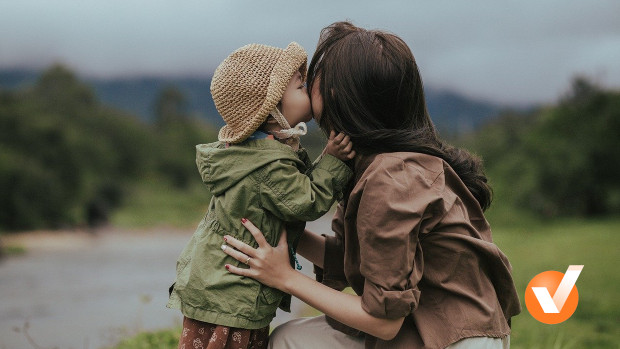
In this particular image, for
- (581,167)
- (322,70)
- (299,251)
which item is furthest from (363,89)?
(581,167)

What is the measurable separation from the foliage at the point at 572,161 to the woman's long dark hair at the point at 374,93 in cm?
1926

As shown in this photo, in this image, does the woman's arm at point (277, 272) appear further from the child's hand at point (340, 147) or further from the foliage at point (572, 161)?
the foliage at point (572, 161)

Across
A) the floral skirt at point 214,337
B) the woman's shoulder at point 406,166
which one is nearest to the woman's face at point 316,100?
the woman's shoulder at point 406,166

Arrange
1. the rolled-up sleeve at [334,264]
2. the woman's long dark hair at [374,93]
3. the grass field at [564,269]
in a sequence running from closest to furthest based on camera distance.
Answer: the woman's long dark hair at [374,93] → the rolled-up sleeve at [334,264] → the grass field at [564,269]

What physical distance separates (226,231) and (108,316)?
9714mm

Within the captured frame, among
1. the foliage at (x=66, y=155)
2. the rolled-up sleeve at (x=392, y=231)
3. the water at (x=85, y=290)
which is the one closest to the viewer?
the rolled-up sleeve at (x=392, y=231)

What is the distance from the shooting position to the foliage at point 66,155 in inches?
1068

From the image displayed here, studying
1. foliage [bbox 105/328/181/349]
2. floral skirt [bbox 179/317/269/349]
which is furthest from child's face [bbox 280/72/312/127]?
foliage [bbox 105/328/181/349]

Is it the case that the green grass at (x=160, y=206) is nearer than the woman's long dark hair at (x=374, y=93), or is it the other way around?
the woman's long dark hair at (x=374, y=93)

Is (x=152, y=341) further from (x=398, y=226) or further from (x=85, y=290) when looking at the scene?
(x=85, y=290)

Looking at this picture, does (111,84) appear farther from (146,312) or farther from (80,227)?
(146,312)

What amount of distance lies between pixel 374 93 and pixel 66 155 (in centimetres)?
2996

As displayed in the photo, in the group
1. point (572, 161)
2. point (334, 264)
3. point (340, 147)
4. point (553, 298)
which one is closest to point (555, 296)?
point (553, 298)

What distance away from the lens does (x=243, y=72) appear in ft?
6.95
